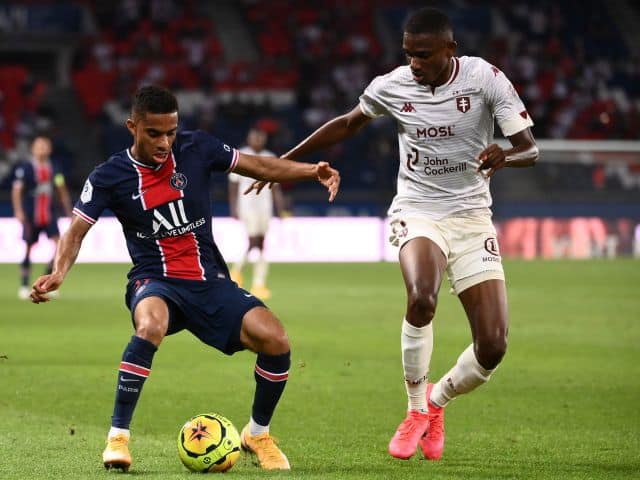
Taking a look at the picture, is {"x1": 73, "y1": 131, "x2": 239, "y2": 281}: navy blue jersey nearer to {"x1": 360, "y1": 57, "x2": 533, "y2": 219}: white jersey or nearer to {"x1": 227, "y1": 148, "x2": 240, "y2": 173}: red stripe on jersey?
{"x1": 227, "y1": 148, "x2": 240, "y2": 173}: red stripe on jersey

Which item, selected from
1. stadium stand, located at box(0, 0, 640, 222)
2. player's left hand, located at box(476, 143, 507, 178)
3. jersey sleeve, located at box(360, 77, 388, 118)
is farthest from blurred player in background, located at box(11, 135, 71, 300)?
player's left hand, located at box(476, 143, 507, 178)

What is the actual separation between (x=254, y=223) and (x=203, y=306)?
12.0 meters

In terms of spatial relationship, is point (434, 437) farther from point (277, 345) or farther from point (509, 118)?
point (509, 118)

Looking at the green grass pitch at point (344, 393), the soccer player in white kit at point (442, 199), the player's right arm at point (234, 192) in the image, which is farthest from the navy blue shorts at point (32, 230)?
the soccer player in white kit at point (442, 199)

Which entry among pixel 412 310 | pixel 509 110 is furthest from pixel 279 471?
pixel 509 110

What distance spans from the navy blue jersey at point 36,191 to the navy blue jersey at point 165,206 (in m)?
11.1

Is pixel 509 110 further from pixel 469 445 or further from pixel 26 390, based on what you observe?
pixel 26 390

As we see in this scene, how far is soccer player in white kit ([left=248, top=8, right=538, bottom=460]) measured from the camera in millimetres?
6352

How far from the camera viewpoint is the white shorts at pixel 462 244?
6.57m

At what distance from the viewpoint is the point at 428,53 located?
20.8 ft

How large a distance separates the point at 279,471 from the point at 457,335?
7008 millimetres

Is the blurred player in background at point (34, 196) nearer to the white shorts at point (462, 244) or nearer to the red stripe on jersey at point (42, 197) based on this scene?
the red stripe on jersey at point (42, 197)

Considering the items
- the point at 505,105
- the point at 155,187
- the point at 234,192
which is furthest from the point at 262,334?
the point at 234,192

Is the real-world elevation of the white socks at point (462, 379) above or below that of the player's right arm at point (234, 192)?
above
